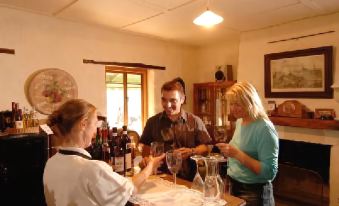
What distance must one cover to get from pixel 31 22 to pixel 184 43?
2599 mm

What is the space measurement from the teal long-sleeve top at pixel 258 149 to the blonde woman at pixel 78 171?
2.46ft

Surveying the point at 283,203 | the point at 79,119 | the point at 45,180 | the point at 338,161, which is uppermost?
the point at 79,119

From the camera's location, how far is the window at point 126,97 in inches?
163

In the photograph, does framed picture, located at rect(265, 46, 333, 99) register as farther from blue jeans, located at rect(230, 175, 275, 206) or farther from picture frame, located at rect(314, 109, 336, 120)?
blue jeans, located at rect(230, 175, 275, 206)

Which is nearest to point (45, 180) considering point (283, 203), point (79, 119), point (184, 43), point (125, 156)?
point (79, 119)

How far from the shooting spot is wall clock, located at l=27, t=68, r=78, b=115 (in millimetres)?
3178

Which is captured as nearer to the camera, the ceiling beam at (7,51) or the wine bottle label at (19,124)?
the wine bottle label at (19,124)

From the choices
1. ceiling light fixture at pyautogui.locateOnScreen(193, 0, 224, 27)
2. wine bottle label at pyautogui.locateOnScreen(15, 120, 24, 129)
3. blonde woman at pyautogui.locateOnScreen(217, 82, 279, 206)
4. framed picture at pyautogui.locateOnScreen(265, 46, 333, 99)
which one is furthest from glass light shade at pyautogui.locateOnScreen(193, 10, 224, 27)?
wine bottle label at pyautogui.locateOnScreen(15, 120, 24, 129)

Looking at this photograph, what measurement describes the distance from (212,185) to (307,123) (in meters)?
2.59

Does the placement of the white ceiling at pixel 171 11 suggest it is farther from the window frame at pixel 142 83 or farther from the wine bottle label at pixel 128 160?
the wine bottle label at pixel 128 160

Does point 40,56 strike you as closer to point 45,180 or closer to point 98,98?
point 98,98

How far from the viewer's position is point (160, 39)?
455cm

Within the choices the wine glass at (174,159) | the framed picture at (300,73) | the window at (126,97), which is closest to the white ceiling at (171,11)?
the framed picture at (300,73)

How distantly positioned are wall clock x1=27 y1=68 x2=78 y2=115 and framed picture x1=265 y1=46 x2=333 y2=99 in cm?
278
